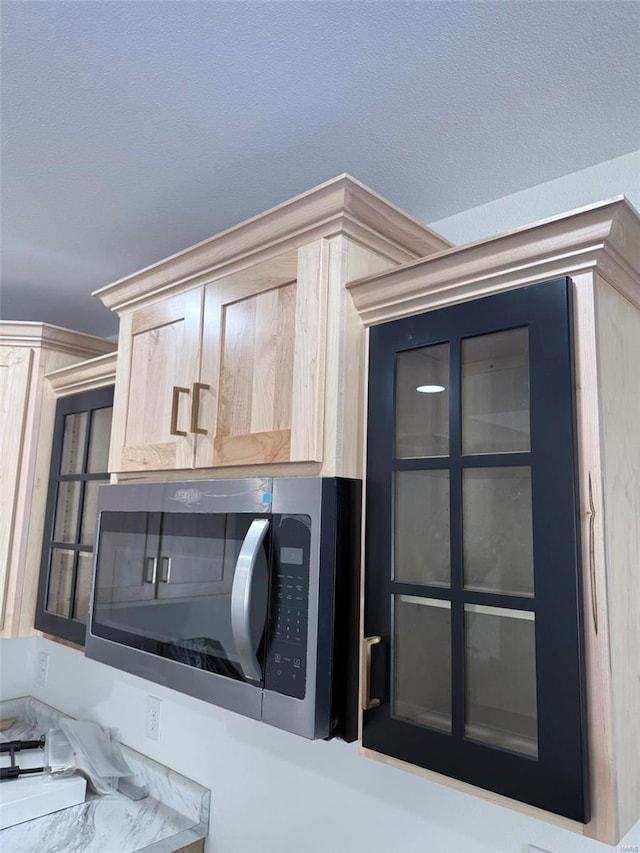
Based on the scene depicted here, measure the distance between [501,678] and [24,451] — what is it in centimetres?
165

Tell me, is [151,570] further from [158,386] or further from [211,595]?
[158,386]

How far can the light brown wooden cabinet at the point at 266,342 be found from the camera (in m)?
1.07

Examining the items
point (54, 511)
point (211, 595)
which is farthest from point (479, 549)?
point (54, 511)

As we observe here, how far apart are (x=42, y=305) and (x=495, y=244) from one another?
6.10ft

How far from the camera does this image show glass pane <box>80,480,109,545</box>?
1.73 meters

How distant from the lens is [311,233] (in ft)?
3.67

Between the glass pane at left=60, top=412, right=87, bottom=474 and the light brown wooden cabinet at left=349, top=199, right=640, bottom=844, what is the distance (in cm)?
123

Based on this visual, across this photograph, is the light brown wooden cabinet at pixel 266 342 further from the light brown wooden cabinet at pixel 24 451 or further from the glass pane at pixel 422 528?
the light brown wooden cabinet at pixel 24 451

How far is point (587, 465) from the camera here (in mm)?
Result: 811

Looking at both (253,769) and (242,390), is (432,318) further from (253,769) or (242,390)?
(253,769)

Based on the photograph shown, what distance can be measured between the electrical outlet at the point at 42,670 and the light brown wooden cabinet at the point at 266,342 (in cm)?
144

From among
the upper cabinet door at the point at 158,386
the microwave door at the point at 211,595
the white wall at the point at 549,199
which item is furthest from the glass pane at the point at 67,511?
the white wall at the point at 549,199

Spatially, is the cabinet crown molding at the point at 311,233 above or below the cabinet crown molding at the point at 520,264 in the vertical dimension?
above

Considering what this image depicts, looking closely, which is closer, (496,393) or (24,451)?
(496,393)
